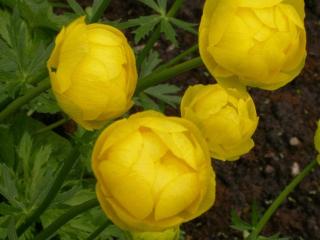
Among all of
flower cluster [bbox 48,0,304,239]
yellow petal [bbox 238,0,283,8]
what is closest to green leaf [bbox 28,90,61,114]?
flower cluster [bbox 48,0,304,239]

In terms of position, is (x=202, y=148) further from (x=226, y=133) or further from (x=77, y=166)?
(x=77, y=166)

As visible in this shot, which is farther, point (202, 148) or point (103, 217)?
point (103, 217)

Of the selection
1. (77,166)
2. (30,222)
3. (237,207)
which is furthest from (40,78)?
(237,207)

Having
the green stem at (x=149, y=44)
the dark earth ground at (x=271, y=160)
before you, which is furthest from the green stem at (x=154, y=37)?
the dark earth ground at (x=271, y=160)

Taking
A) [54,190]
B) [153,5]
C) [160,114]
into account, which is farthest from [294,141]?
[160,114]

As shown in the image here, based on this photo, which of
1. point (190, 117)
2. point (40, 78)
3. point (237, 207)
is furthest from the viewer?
point (237, 207)

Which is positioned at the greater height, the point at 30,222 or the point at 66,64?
the point at 66,64

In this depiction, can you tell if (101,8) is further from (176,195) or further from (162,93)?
(176,195)

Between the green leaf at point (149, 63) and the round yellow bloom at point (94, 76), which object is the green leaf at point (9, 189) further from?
the green leaf at point (149, 63)
